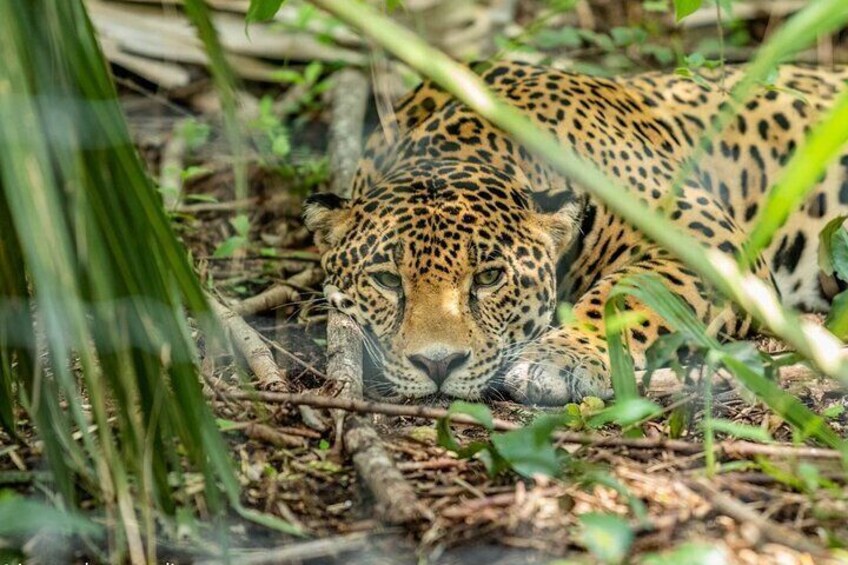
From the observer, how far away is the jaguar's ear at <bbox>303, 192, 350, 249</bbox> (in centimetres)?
493

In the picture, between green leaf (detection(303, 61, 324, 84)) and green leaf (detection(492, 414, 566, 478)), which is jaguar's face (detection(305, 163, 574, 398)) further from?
green leaf (detection(303, 61, 324, 84))

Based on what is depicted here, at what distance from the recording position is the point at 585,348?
469 centimetres

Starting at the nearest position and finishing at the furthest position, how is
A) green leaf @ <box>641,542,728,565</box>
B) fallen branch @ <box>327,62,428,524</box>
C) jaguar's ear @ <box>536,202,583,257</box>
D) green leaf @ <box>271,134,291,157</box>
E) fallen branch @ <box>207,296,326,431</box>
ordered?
green leaf @ <box>641,542,728,565</box>
fallen branch @ <box>327,62,428,524</box>
fallen branch @ <box>207,296,326,431</box>
jaguar's ear @ <box>536,202,583,257</box>
green leaf @ <box>271,134,291,157</box>

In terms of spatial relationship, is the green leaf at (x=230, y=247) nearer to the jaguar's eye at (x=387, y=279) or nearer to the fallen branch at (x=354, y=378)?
the fallen branch at (x=354, y=378)

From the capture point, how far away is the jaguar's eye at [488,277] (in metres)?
4.62

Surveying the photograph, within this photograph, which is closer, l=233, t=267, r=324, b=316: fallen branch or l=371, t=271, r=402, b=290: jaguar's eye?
l=371, t=271, r=402, b=290: jaguar's eye

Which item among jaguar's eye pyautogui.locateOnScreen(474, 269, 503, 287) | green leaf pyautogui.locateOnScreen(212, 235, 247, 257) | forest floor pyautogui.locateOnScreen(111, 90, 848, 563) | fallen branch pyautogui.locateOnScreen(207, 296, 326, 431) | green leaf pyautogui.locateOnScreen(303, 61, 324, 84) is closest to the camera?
forest floor pyautogui.locateOnScreen(111, 90, 848, 563)

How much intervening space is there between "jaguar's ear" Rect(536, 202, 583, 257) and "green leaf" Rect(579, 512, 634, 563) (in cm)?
237

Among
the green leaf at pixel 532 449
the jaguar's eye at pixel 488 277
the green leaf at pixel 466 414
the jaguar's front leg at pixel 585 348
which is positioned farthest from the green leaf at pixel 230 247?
the green leaf at pixel 532 449

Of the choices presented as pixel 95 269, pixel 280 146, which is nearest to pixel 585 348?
pixel 95 269

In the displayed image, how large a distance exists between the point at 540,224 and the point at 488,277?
0.43 m

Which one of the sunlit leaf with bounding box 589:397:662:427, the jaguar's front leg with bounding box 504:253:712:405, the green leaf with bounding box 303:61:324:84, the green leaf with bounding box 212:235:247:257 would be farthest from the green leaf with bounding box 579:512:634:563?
the green leaf with bounding box 303:61:324:84

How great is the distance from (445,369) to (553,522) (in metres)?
1.46

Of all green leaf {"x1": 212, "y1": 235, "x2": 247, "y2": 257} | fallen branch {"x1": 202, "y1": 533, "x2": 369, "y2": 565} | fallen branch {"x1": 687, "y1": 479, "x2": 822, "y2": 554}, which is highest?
green leaf {"x1": 212, "y1": 235, "x2": 247, "y2": 257}
